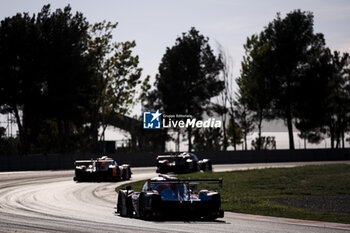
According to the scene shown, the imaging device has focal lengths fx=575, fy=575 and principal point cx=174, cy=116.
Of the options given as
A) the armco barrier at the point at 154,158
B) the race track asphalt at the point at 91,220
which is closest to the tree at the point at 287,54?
the armco barrier at the point at 154,158

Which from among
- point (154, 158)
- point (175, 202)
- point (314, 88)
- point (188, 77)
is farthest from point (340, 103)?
point (175, 202)

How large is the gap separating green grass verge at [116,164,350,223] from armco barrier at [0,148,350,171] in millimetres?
18010

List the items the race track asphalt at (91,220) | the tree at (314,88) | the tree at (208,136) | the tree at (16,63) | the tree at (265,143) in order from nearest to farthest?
the race track asphalt at (91,220), the tree at (16,63), the tree at (265,143), the tree at (314,88), the tree at (208,136)

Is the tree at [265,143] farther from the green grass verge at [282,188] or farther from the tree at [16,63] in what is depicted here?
the tree at [16,63]

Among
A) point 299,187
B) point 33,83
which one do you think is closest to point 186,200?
point 299,187

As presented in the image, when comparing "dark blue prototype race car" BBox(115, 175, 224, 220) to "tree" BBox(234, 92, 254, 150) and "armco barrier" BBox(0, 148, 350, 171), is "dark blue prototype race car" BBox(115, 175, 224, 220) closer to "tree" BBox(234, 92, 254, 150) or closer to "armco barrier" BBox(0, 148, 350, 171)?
"armco barrier" BBox(0, 148, 350, 171)

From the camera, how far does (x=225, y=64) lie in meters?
73.2

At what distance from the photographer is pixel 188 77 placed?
73.2m

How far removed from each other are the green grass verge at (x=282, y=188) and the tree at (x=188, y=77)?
33515mm

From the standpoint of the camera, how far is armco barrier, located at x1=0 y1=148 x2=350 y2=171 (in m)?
50.3

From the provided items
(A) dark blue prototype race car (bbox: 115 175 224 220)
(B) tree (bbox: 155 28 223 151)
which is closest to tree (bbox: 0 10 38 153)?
(B) tree (bbox: 155 28 223 151)

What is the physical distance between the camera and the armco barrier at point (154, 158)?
5031 centimetres

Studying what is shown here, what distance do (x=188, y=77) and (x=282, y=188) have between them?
44.8 m

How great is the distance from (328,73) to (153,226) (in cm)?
5945
